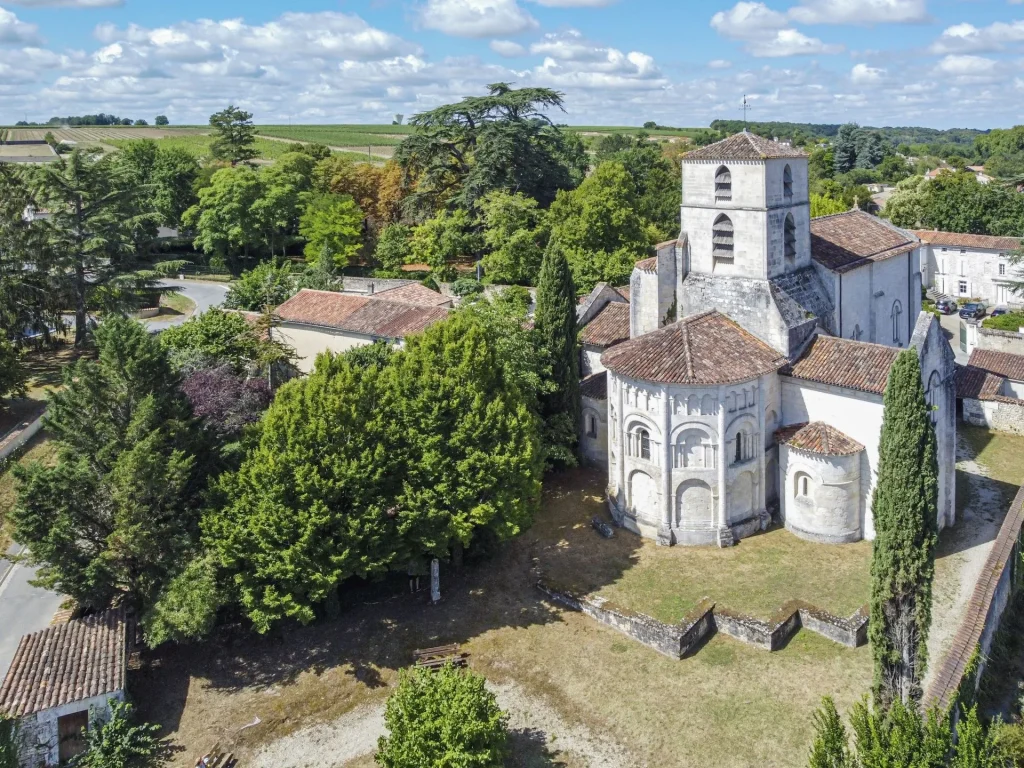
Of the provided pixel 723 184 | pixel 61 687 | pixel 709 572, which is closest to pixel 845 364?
pixel 723 184

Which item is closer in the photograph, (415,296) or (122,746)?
(122,746)

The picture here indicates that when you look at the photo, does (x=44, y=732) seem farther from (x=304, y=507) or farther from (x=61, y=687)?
(x=304, y=507)

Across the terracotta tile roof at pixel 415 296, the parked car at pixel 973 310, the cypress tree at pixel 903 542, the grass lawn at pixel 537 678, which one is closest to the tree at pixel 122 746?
the grass lawn at pixel 537 678

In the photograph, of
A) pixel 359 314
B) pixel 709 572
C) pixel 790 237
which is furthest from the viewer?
pixel 359 314

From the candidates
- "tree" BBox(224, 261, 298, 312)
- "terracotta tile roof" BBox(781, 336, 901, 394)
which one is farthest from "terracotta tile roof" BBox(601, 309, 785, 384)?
"tree" BBox(224, 261, 298, 312)

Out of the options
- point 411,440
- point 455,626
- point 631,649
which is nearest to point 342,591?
point 455,626

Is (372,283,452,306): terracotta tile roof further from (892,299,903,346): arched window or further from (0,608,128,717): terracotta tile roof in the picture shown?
(0,608,128,717): terracotta tile roof

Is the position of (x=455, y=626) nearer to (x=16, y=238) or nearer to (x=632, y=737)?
(x=632, y=737)

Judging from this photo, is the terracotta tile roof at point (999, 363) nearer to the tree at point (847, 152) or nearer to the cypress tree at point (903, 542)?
the cypress tree at point (903, 542)
